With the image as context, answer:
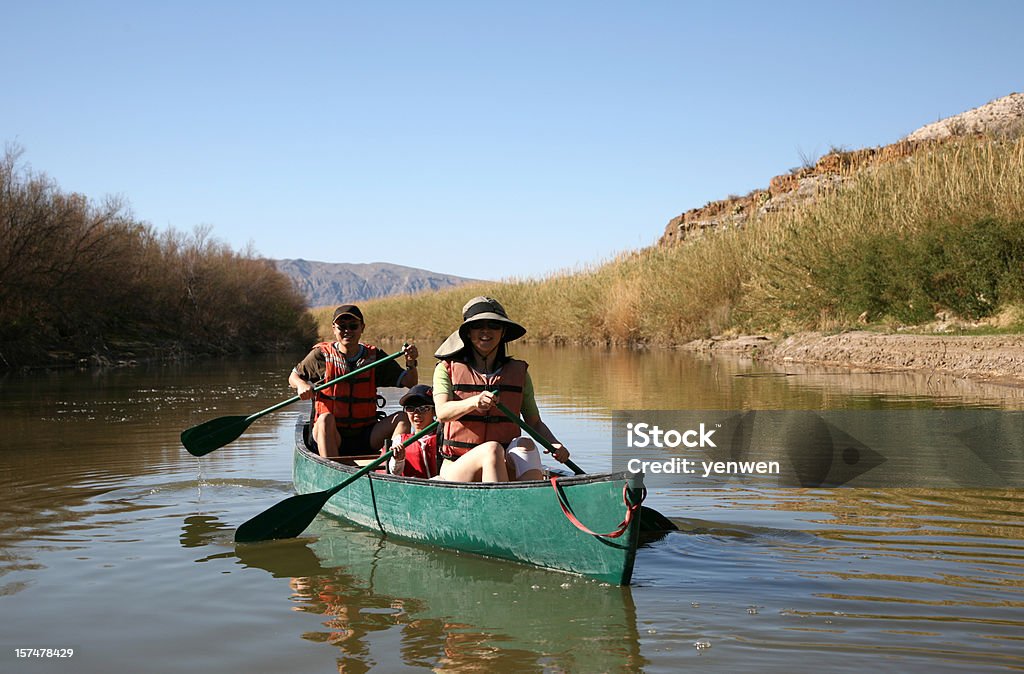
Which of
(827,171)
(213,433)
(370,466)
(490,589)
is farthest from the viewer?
(827,171)

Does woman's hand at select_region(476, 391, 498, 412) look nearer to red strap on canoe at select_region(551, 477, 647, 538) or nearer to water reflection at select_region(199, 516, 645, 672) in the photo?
red strap on canoe at select_region(551, 477, 647, 538)

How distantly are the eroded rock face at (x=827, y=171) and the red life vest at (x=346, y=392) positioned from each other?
25.2 meters

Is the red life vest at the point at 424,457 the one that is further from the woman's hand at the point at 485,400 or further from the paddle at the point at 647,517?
the woman's hand at the point at 485,400

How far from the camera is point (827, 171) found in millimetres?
36188

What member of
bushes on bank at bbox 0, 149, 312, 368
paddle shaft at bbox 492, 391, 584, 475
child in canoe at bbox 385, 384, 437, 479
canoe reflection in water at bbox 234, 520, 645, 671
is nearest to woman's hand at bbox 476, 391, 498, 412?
paddle shaft at bbox 492, 391, 584, 475

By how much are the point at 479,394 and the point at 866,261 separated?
1643 cm

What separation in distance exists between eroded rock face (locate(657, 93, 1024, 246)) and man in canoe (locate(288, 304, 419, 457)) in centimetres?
2516

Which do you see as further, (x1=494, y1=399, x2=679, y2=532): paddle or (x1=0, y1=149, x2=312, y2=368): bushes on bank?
(x1=0, y1=149, x2=312, y2=368): bushes on bank

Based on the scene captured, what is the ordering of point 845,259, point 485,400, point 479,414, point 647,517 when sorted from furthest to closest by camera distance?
point 845,259 → point 647,517 → point 479,414 → point 485,400

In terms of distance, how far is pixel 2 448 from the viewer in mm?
10805

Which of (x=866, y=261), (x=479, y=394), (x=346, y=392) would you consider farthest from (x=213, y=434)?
(x=866, y=261)

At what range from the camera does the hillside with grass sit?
1767 cm

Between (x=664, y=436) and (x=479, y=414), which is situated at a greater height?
(x=479, y=414)

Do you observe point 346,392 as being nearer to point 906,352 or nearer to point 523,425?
point 523,425
